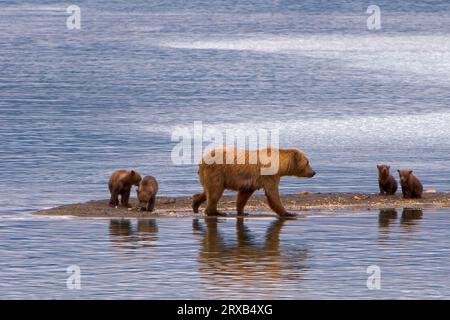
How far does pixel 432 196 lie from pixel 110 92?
2870cm

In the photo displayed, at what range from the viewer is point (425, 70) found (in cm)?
6406

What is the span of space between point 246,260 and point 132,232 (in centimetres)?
327

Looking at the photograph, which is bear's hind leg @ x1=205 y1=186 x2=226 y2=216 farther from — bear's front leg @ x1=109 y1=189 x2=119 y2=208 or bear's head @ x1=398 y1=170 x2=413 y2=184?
bear's head @ x1=398 y1=170 x2=413 y2=184

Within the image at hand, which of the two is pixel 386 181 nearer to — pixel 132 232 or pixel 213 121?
pixel 132 232

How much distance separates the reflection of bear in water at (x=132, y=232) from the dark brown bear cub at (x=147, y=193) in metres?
0.97

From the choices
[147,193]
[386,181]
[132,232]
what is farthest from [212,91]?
[132,232]

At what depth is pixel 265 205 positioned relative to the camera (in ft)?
88.7

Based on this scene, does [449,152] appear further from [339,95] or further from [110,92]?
[110,92]

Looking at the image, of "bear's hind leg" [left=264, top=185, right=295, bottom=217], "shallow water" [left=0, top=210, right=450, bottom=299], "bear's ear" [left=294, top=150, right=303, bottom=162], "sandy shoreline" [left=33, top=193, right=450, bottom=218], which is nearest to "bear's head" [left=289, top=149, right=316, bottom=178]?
"bear's ear" [left=294, top=150, right=303, bottom=162]

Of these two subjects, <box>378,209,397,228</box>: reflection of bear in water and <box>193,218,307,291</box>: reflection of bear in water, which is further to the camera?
<box>378,209,397,228</box>: reflection of bear in water

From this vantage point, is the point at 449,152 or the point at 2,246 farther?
the point at 449,152

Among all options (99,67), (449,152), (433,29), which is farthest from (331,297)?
(433,29)

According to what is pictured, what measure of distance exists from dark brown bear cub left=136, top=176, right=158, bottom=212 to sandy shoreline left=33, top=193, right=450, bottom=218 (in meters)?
0.17

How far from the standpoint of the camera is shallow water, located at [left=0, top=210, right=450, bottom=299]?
1812 centimetres
